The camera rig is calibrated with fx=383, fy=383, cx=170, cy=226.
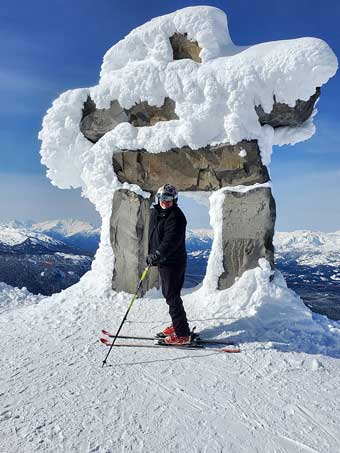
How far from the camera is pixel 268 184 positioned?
8539 mm

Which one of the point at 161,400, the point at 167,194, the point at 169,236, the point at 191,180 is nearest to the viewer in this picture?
the point at 161,400

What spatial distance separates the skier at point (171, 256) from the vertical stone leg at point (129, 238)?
2862 millimetres

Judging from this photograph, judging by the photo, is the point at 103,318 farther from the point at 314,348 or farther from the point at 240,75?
the point at 240,75

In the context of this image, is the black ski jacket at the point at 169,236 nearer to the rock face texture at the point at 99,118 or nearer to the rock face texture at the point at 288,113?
the rock face texture at the point at 288,113

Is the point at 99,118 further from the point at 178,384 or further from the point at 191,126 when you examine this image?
the point at 178,384

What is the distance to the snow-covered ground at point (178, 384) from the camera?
3559 mm

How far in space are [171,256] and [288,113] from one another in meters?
4.67

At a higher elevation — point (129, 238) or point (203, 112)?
point (203, 112)

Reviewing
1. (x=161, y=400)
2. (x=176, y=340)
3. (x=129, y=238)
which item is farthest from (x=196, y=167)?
(x=161, y=400)

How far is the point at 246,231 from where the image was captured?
8.55 metres

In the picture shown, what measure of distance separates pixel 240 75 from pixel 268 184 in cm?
245

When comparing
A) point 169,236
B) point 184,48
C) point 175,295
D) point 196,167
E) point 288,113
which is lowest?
point 175,295

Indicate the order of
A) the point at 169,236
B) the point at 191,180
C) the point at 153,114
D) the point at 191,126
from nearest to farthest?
1. the point at 169,236
2. the point at 191,126
3. the point at 191,180
4. the point at 153,114

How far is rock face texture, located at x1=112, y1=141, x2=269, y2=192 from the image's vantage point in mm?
8633
